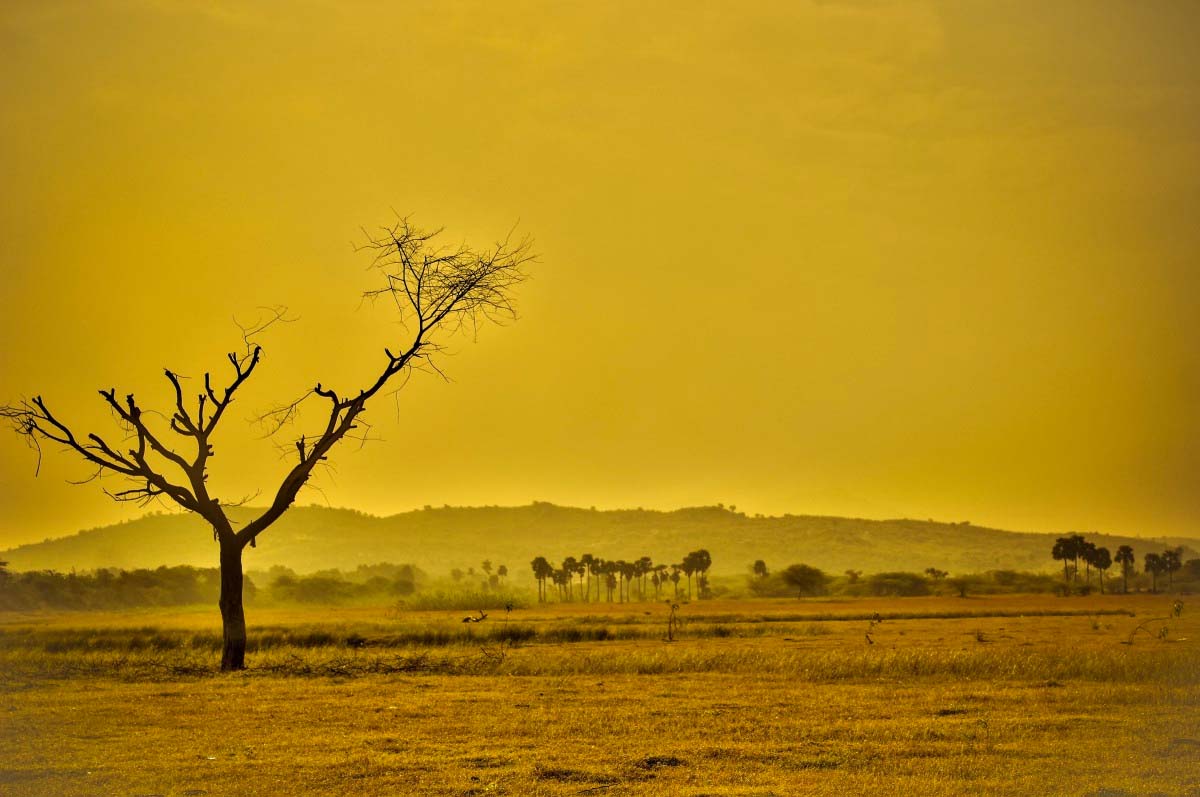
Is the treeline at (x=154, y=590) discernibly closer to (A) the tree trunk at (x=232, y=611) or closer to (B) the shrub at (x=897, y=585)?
(B) the shrub at (x=897, y=585)

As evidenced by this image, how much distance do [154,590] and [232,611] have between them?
269ft

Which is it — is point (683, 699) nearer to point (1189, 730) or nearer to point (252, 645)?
point (1189, 730)

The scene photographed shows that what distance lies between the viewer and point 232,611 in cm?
2695

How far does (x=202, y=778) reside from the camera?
13711mm

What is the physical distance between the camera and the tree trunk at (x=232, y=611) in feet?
88.1

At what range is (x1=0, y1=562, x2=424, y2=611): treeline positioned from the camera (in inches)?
3524

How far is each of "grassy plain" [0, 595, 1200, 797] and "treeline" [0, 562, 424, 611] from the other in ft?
202

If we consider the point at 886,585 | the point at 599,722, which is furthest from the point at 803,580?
the point at 599,722

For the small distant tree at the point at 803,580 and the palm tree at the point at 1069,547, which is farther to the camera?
the palm tree at the point at 1069,547

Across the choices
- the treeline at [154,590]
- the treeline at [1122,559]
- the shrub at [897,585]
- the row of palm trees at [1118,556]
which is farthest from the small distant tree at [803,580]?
the treeline at [154,590]

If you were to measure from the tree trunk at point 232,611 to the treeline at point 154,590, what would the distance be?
6195cm

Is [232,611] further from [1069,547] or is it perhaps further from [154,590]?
[1069,547]

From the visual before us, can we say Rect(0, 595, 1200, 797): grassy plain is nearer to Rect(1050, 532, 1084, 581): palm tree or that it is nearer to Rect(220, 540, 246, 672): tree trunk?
Rect(220, 540, 246, 672): tree trunk

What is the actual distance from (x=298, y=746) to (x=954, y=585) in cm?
10636
